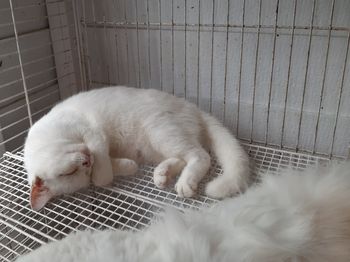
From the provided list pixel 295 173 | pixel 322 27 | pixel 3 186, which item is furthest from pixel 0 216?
pixel 322 27

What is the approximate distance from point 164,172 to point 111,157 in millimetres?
231

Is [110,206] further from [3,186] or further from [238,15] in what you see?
[238,15]

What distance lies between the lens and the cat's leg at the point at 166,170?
1106 millimetres

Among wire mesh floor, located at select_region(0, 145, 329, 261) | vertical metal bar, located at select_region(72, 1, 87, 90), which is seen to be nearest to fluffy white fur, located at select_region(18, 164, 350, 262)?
wire mesh floor, located at select_region(0, 145, 329, 261)

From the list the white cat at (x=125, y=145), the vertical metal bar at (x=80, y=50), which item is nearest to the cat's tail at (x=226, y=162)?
the white cat at (x=125, y=145)

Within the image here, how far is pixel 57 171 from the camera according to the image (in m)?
1.06

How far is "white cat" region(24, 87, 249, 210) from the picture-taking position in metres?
1.06

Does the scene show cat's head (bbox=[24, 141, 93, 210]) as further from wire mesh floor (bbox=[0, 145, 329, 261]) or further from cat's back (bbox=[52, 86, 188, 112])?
cat's back (bbox=[52, 86, 188, 112])

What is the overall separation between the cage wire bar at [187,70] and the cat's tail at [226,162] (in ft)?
0.14

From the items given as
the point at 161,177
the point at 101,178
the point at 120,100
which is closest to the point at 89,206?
the point at 101,178

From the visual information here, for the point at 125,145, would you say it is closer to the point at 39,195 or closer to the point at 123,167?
the point at 123,167

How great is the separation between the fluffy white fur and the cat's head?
29 cm

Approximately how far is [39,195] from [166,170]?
1.20 ft

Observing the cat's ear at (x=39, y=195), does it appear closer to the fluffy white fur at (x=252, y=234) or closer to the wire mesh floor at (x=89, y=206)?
the wire mesh floor at (x=89, y=206)
